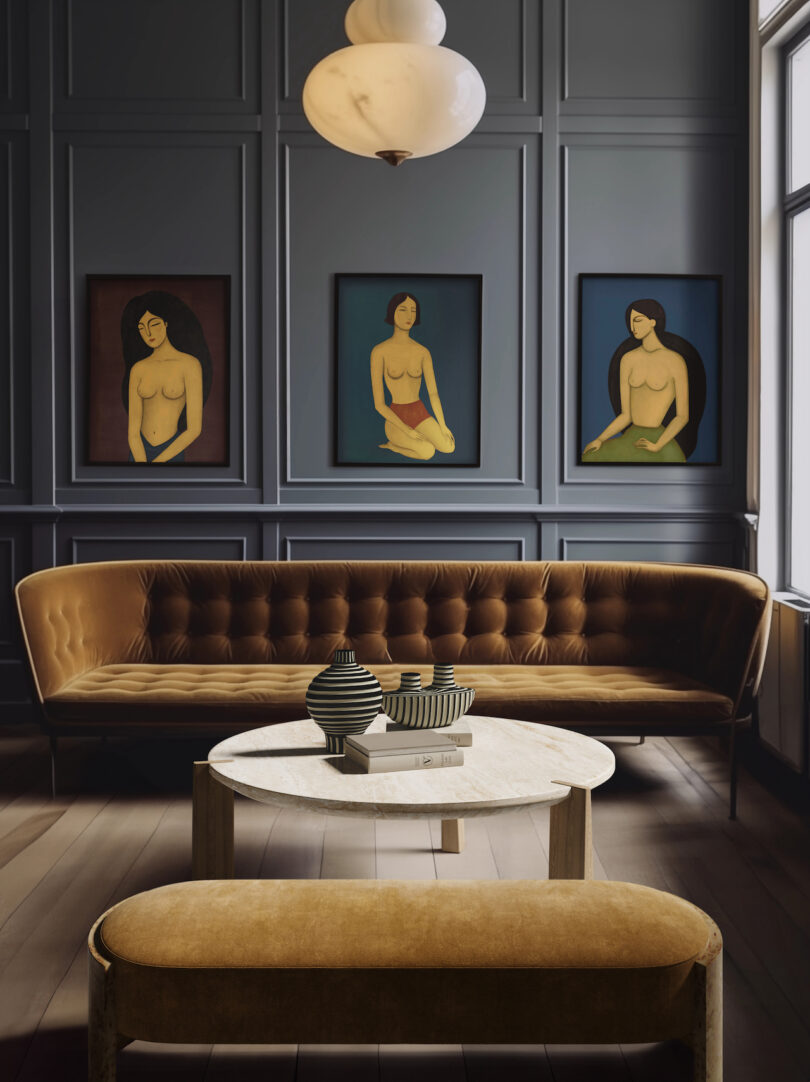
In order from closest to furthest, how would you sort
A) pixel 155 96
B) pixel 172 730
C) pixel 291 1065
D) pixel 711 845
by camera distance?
pixel 291 1065 → pixel 711 845 → pixel 172 730 → pixel 155 96

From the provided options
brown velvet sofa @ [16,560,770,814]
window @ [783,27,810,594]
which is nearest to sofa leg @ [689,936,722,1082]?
brown velvet sofa @ [16,560,770,814]

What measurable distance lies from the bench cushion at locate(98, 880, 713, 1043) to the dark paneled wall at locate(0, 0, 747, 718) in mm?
3133

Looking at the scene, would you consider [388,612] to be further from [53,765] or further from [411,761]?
[411,761]

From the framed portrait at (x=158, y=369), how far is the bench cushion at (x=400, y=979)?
10.8ft

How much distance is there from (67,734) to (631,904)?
7.91 ft

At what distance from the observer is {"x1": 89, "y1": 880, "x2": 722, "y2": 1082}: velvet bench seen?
1470mm

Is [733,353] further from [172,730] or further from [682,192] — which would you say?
[172,730]

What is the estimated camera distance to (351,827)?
3.07 meters

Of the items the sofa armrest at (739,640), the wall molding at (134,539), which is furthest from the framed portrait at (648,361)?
the wall molding at (134,539)

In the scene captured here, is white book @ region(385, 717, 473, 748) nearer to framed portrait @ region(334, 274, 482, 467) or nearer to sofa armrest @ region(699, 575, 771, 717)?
sofa armrest @ region(699, 575, 771, 717)

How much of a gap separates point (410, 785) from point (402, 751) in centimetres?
12

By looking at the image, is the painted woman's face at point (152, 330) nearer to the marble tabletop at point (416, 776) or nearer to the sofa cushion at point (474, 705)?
the sofa cushion at point (474, 705)

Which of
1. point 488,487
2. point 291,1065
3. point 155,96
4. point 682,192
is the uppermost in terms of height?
point 155,96

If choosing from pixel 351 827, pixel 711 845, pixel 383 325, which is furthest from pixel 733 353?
pixel 351 827
